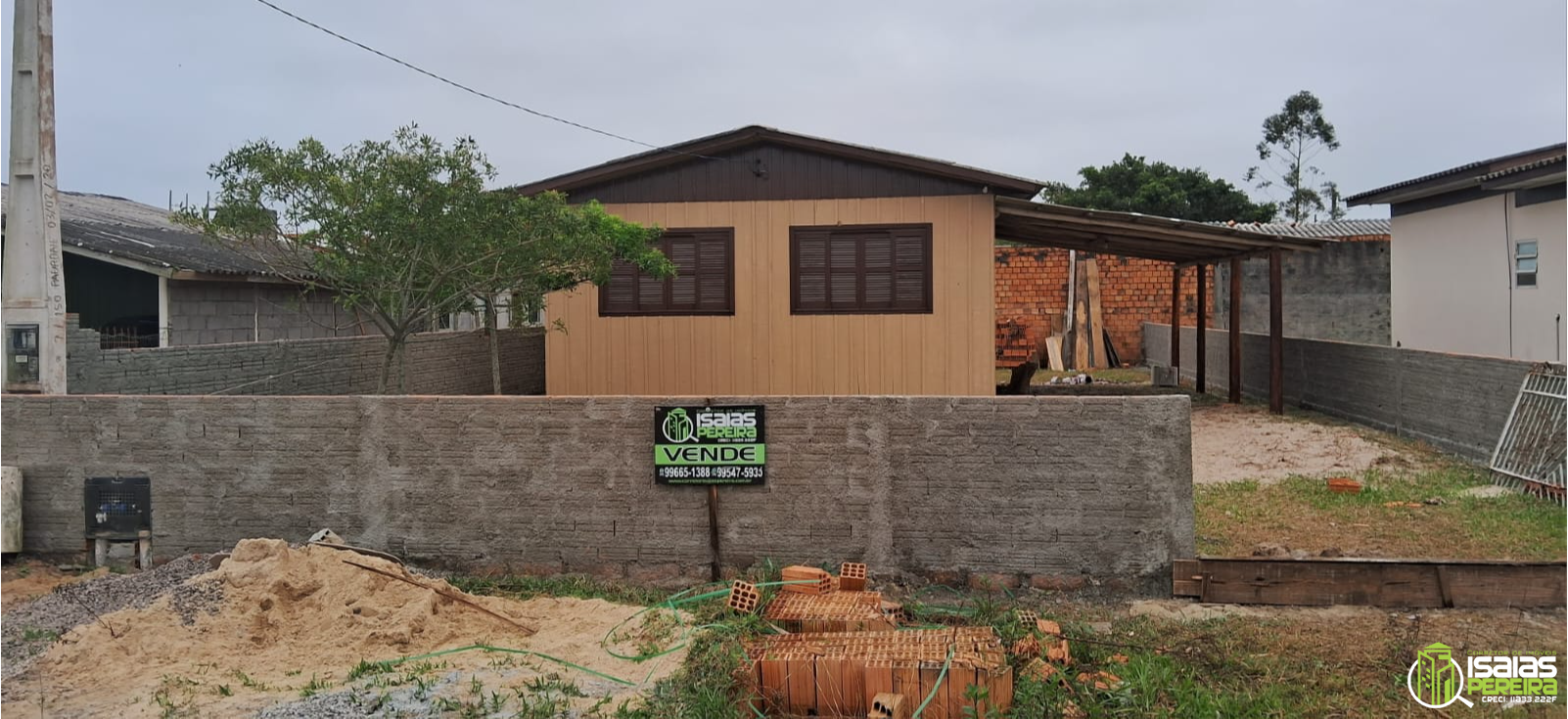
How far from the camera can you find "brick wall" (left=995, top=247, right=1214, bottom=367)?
25.6m

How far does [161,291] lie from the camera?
45.7 feet

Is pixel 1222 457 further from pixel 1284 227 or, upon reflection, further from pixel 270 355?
pixel 1284 227

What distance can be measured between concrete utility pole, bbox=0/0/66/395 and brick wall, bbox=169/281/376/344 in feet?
17.7

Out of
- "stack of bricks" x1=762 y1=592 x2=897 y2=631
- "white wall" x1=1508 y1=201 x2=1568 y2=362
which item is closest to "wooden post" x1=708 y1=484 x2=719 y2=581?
"stack of bricks" x1=762 y1=592 x2=897 y2=631

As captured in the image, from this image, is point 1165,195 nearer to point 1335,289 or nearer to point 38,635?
point 1335,289

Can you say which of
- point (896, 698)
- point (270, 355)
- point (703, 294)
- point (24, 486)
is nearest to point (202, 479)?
Result: point (24, 486)

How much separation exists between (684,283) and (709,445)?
5690 millimetres

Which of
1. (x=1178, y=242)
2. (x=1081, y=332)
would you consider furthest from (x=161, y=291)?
(x=1081, y=332)

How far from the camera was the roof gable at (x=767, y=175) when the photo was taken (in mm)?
12234

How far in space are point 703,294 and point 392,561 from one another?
6258 mm

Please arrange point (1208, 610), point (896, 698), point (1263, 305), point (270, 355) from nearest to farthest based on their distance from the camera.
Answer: point (896, 698) < point (1208, 610) < point (270, 355) < point (1263, 305)

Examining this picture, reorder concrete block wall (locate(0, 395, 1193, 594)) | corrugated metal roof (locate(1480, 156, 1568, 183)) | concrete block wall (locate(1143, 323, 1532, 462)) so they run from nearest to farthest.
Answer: concrete block wall (locate(0, 395, 1193, 594)) → concrete block wall (locate(1143, 323, 1532, 462)) → corrugated metal roof (locate(1480, 156, 1568, 183))

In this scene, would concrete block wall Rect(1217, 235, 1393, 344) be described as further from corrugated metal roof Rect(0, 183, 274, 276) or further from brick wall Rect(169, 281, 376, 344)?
corrugated metal roof Rect(0, 183, 274, 276)

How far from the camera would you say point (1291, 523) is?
8938mm
